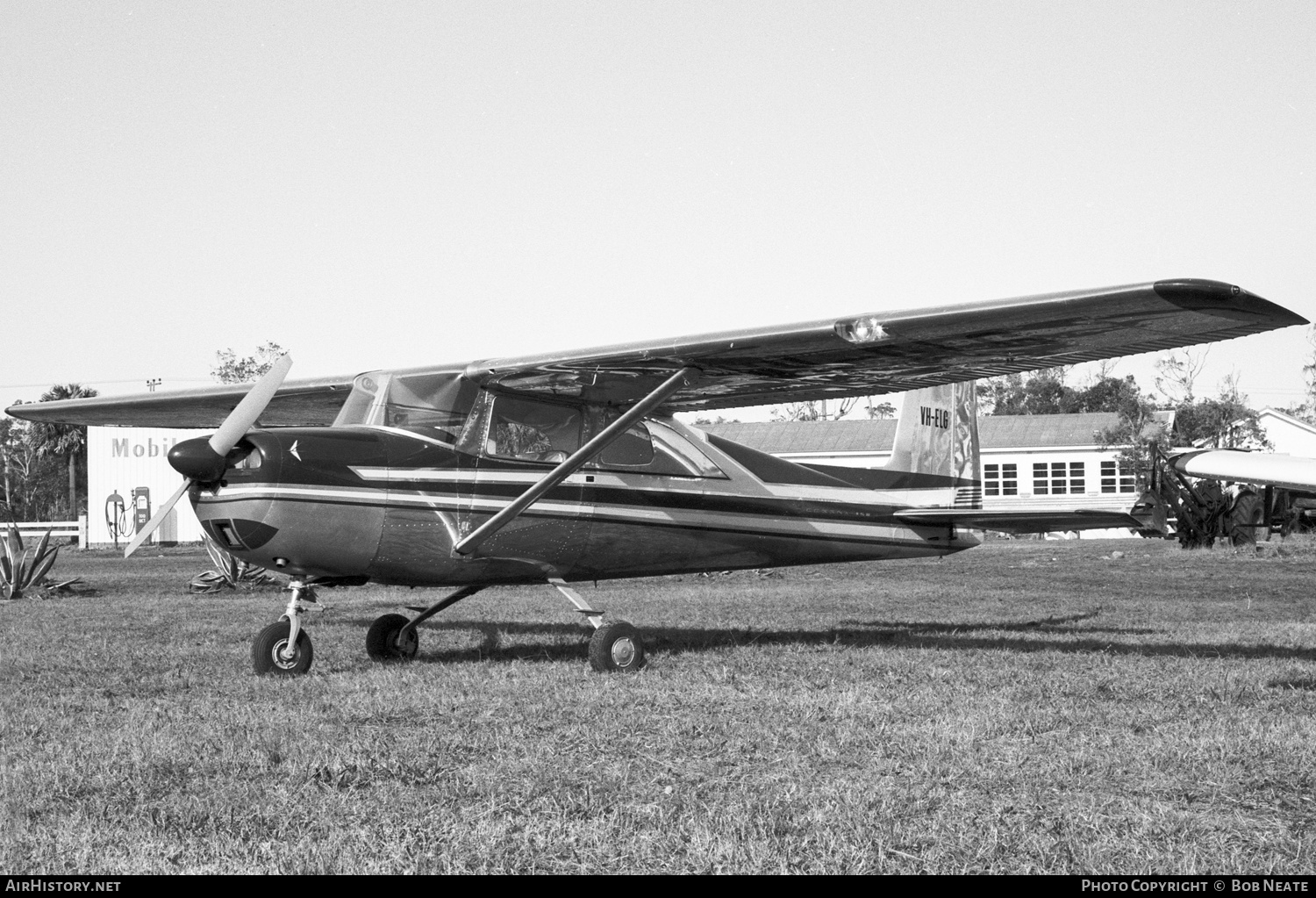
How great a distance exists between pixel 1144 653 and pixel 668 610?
6.02 m

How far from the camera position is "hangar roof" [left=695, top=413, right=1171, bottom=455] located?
49.3 m

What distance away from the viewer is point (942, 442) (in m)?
11.9

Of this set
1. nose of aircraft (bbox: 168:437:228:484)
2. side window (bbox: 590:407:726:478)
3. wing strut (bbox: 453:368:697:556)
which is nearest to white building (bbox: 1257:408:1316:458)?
side window (bbox: 590:407:726:478)

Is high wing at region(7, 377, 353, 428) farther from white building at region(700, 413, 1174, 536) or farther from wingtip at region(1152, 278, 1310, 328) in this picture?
white building at region(700, 413, 1174, 536)

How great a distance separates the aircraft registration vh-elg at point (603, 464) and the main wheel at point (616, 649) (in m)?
0.02

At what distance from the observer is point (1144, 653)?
8984 millimetres

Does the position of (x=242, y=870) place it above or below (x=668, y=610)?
above

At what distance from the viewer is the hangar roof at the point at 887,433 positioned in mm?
49312

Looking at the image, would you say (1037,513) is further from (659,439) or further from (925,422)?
(659,439)

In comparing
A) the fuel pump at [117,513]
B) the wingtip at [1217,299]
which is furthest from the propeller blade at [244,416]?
the fuel pump at [117,513]

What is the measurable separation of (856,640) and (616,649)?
2826mm

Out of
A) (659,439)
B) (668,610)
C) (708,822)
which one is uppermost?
(659,439)
